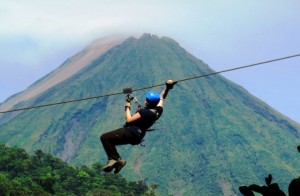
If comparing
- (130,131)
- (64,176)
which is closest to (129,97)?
(130,131)

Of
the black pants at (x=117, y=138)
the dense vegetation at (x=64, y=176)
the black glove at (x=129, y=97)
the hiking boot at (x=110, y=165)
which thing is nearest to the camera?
the black pants at (x=117, y=138)

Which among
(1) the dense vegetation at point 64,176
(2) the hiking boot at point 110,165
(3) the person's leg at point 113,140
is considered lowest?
(1) the dense vegetation at point 64,176

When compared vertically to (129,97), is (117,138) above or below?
below

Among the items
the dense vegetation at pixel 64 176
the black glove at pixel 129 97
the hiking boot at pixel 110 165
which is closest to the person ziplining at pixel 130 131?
the hiking boot at pixel 110 165

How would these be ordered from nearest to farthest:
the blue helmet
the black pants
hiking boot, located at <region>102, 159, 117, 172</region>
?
1. the black pants
2. hiking boot, located at <region>102, 159, 117, 172</region>
3. the blue helmet

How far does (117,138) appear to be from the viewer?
9.99 meters

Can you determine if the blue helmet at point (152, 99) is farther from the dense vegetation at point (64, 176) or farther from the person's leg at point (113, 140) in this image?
the dense vegetation at point (64, 176)

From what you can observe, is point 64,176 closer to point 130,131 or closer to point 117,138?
point 117,138

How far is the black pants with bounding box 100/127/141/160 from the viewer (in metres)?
9.86

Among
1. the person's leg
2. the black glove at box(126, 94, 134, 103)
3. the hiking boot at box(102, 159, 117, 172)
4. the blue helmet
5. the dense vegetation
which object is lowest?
the dense vegetation

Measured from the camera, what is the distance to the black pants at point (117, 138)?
9.86 m

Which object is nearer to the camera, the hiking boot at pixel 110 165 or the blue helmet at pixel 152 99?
the hiking boot at pixel 110 165

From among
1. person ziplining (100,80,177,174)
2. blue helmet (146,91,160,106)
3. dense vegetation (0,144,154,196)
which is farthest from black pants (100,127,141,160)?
dense vegetation (0,144,154,196)

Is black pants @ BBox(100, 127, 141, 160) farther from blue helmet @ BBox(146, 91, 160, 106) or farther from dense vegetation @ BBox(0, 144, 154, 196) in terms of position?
dense vegetation @ BBox(0, 144, 154, 196)
